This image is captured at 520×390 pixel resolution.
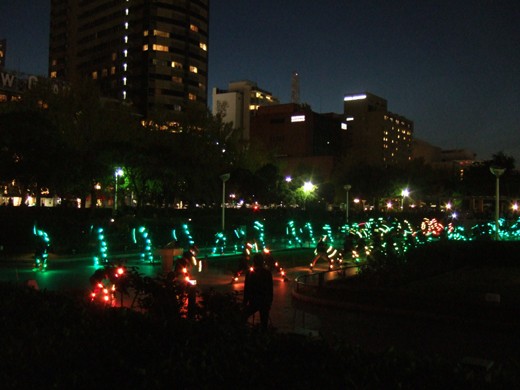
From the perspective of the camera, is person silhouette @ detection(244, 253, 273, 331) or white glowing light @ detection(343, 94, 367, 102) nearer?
person silhouette @ detection(244, 253, 273, 331)

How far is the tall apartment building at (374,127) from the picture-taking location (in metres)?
180

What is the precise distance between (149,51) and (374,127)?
9040 cm

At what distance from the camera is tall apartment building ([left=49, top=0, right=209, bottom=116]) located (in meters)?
110

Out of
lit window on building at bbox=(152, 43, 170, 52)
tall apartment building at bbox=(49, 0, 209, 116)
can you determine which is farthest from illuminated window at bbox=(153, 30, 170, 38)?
lit window on building at bbox=(152, 43, 170, 52)

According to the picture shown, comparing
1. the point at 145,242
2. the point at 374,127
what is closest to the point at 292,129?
the point at 374,127

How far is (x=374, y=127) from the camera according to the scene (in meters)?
181

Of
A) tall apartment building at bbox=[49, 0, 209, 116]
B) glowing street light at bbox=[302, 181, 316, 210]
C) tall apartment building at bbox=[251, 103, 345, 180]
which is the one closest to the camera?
glowing street light at bbox=[302, 181, 316, 210]

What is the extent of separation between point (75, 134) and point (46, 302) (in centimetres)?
3912

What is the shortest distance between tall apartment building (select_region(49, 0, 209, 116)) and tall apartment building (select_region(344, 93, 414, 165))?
75.3 meters

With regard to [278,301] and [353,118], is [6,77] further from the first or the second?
[353,118]

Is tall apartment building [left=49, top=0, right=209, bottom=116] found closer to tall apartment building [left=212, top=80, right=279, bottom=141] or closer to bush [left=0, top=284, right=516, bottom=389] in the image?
tall apartment building [left=212, top=80, right=279, bottom=141]

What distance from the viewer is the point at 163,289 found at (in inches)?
303

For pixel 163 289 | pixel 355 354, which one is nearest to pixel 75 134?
pixel 163 289

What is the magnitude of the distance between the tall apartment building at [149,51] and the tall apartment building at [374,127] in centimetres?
7532
